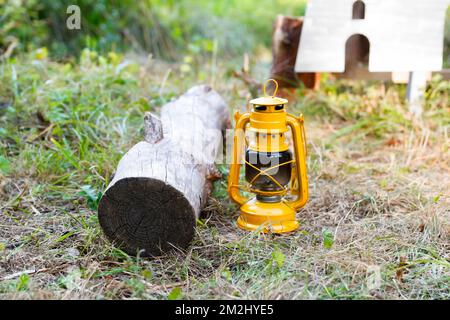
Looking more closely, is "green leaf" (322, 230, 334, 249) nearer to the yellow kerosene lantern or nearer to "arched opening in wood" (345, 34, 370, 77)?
the yellow kerosene lantern

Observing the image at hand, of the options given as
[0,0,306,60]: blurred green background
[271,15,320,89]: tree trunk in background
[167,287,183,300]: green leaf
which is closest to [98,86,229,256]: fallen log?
[167,287,183,300]: green leaf

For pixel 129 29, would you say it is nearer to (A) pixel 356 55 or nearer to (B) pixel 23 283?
(A) pixel 356 55

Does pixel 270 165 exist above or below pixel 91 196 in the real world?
above

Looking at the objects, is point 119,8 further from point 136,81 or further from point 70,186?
point 70,186

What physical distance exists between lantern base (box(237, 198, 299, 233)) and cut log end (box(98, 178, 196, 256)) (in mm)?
366

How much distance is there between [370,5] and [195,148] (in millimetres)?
1619

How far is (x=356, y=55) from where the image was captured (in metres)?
4.32

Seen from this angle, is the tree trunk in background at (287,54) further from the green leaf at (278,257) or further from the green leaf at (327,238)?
the green leaf at (278,257)

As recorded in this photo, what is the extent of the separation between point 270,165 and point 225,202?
1.46 ft

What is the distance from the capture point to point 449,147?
135 inches

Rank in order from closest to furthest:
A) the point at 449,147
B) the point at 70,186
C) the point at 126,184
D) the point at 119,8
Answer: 1. the point at 126,184
2. the point at 70,186
3. the point at 449,147
4. the point at 119,8

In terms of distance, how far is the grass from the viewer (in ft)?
6.82

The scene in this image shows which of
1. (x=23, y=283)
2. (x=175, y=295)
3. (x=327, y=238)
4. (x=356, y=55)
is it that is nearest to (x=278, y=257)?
(x=327, y=238)
